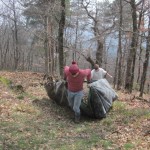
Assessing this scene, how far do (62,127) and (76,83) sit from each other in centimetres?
155

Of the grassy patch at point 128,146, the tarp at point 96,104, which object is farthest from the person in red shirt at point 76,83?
the grassy patch at point 128,146

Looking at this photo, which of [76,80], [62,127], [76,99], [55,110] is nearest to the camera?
[62,127]

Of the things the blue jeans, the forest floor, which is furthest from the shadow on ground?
the blue jeans

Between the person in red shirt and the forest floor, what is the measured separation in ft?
1.91

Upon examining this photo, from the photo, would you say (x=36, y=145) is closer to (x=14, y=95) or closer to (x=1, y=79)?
(x=14, y=95)

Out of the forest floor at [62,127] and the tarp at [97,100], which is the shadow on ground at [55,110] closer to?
the forest floor at [62,127]

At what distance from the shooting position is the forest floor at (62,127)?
8.58 metres

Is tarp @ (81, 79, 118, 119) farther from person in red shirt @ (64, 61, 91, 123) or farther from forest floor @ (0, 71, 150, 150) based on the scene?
person in red shirt @ (64, 61, 91, 123)

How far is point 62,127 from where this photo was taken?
10.5 metres

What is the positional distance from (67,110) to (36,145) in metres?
4.15

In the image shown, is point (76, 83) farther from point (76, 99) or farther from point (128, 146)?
point (128, 146)

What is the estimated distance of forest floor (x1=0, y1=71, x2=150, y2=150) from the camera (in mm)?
8578

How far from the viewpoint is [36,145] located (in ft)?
28.1

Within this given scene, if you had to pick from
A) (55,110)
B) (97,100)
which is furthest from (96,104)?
(55,110)
